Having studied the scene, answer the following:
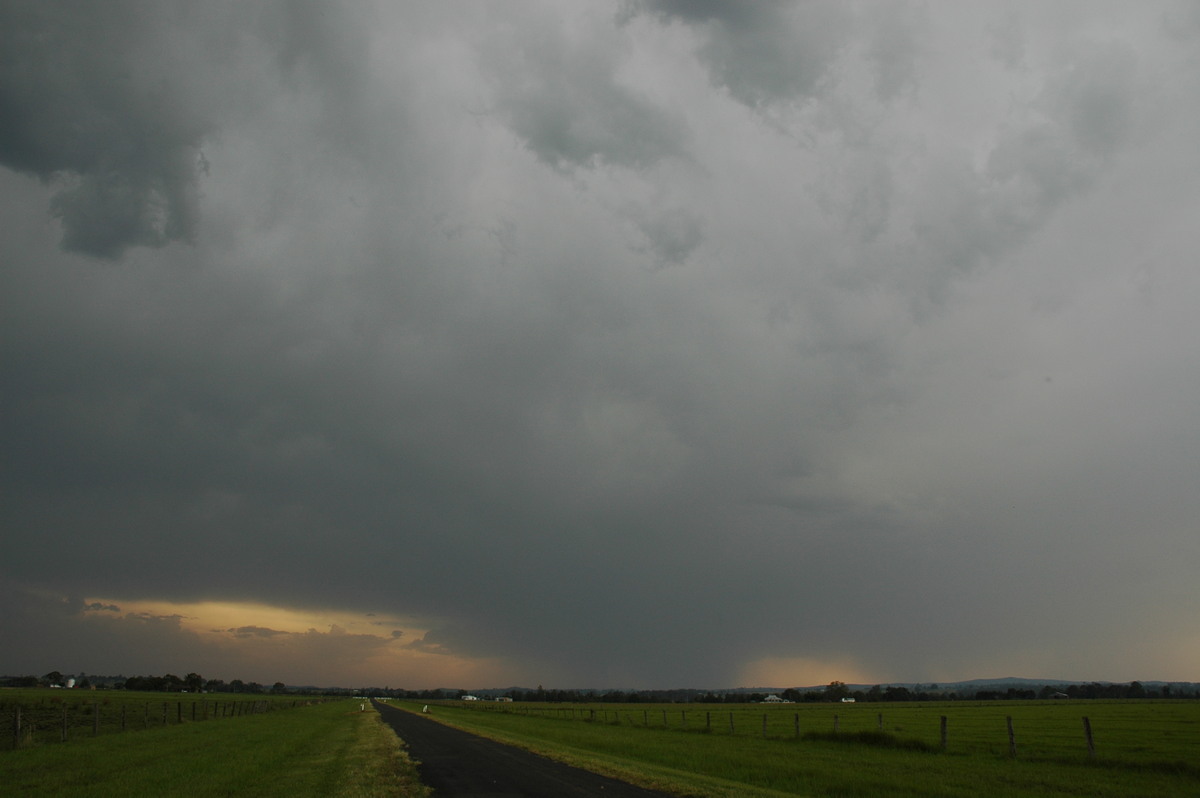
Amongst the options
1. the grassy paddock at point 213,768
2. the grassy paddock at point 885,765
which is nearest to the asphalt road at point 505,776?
the grassy paddock at point 213,768

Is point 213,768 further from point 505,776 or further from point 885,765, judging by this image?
point 885,765

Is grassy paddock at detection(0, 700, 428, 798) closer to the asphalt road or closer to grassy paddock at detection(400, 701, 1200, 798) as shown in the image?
the asphalt road

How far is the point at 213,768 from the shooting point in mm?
24469

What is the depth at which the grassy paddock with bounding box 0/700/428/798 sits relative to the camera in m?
19.2

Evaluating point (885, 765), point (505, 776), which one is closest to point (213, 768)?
point (505, 776)

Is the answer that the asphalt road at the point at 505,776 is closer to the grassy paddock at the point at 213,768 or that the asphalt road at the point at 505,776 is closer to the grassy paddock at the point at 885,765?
the grassy paddock at the point at 213,768

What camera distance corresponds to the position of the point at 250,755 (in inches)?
1143

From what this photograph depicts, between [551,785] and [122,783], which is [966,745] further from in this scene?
[122,783]

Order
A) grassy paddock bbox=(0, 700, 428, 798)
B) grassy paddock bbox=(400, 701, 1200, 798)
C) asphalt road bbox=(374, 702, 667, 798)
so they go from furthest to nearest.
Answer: grassy paddock bbox=(400, 701, 1200, 798) < grassy paddock bbox=(0, 700, 428, 798) < asphalt road bbox=(374, 702, 667, 798)

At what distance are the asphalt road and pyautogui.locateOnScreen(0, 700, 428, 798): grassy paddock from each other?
0.95 meters

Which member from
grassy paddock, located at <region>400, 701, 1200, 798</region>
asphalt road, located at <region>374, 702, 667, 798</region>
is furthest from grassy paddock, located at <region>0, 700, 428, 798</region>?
grassy paddock, located at <region>400, 701, 1200, 798</region>

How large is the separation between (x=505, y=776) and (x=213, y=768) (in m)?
11.0

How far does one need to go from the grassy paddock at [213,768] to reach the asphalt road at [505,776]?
0.95 m

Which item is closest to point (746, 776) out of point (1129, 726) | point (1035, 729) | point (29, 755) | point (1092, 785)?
point (1092, 785)
